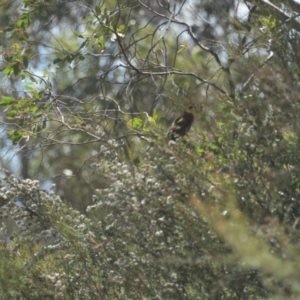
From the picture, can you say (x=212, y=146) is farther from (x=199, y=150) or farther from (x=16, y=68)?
(x=16, y=68)

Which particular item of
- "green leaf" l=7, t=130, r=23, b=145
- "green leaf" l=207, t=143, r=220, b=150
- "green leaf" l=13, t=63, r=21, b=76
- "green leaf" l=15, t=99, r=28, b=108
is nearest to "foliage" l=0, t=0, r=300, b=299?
"green leaf" l=207, t=143, r=220, b=150

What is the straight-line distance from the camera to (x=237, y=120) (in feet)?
11.8

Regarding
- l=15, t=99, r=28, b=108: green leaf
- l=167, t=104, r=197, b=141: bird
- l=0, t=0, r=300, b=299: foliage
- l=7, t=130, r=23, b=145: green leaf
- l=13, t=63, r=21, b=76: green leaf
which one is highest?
l=13, t=63, r=21, b=76: green leaf

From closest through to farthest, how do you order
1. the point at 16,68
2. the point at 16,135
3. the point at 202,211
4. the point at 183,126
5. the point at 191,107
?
the point at 202,211
the point at 191,107
the point at 183,126
the point at 16,135
the point at 16,68

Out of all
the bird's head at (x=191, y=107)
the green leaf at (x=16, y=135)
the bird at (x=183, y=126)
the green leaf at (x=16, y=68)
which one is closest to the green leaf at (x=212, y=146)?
the bird's head at (x=191, y=107)

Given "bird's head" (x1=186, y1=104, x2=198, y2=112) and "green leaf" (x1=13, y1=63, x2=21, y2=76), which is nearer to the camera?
"bird's head" (x1=186, y1=104, x2=198, y2=112)

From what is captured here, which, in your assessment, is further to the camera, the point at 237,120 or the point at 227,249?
the point at 237,120

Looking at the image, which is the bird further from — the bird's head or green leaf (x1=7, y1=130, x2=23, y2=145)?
green leaf (x1=7, y1=130, x2=23, y2=145)

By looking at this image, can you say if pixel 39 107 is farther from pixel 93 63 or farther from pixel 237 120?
pixel 93 63

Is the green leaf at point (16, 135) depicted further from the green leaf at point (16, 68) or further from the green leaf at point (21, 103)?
the green leaf at point (16, 68)

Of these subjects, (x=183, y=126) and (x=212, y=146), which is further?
(x=183, y=126)

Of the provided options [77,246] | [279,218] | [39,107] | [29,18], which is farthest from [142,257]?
[29,18]

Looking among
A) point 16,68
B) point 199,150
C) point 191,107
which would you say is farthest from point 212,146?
point 16,68

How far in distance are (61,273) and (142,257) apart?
0.49 metres
